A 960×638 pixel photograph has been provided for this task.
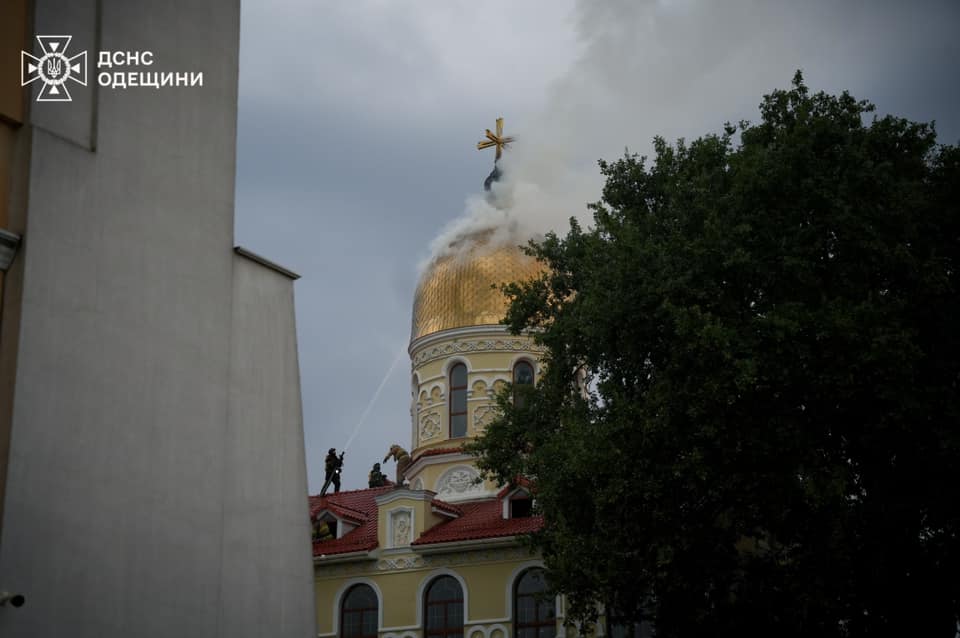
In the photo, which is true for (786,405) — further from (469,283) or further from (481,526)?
(469,283)

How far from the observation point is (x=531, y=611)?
91.5 feet

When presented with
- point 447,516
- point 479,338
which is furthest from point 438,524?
point 479,338

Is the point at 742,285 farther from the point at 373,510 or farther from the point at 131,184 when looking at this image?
the point at 373,510

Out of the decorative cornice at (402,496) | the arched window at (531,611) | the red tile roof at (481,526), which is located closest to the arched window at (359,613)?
the red tile roof at (481,526)

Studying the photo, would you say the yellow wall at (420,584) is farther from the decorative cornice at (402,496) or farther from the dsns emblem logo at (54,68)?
the dsns emblem logo at (54,68)

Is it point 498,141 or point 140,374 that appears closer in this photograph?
point 140,374

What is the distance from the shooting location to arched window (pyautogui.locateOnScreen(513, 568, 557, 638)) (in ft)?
90.4

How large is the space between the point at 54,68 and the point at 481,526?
71.4 ft

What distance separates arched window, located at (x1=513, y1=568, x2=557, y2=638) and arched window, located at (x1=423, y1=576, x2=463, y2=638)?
1622mm

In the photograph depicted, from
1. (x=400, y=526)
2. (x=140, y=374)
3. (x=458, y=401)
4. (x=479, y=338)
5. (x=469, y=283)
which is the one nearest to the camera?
(x=140, y=374)

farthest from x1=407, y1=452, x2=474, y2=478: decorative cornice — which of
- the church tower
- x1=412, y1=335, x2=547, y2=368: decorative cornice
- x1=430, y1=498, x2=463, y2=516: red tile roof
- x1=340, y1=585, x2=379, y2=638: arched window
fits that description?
x1=340, y1=585, x2=379, y2=638: arched window

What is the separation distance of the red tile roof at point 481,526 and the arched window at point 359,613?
2.18m

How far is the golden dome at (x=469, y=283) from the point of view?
1367 inches

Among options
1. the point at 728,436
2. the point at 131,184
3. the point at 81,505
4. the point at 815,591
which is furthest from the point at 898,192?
the point at 81,505
